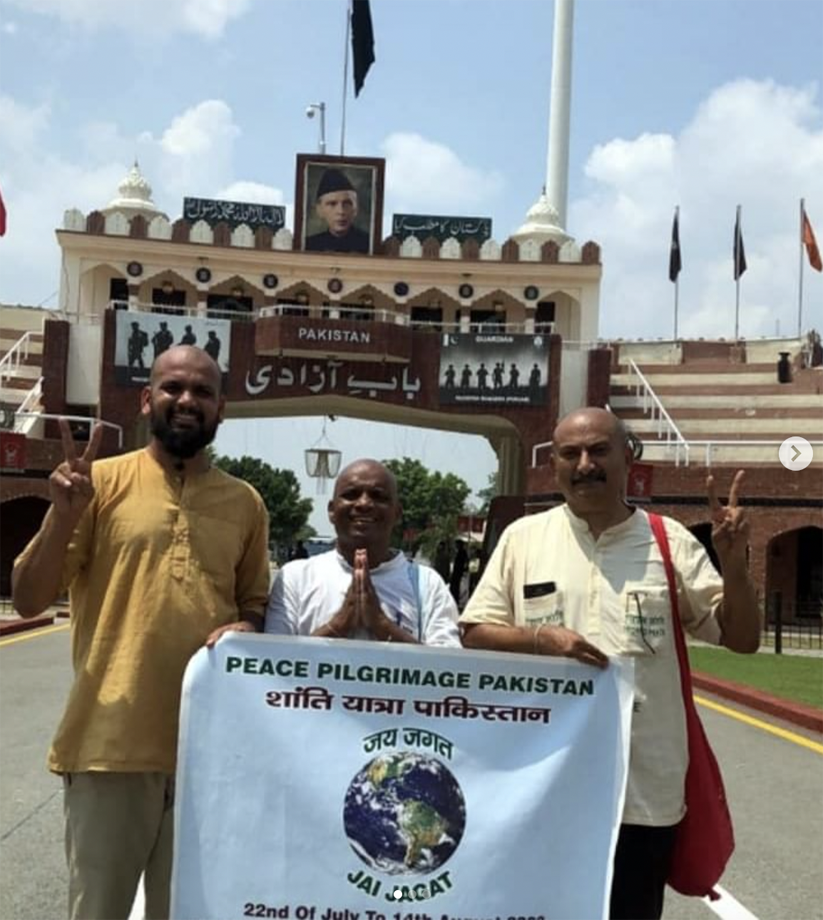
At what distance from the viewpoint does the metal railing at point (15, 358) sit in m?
38.6

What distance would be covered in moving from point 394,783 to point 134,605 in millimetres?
875

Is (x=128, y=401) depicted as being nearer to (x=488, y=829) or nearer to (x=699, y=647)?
(x=699, y=647)

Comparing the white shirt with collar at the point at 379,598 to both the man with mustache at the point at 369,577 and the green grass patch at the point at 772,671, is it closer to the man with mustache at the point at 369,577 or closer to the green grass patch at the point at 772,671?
the man with mustache at the point at 369,577

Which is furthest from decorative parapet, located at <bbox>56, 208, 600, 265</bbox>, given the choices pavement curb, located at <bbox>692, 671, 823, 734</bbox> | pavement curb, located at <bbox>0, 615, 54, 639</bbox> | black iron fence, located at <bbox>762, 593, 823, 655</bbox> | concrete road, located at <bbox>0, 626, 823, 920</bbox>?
concrete road, located at <bbox>0, 626, 823, 920</bbox>

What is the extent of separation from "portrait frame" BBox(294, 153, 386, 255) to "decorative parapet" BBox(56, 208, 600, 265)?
886 millimetres

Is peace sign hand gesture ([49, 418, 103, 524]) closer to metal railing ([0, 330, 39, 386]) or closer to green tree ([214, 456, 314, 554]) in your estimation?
metal railing ([0, 330, 39, 386])

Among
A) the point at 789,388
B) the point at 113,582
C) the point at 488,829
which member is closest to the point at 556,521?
the point at 488,829

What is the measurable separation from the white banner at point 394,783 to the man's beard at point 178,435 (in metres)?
0.56

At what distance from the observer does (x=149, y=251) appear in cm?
4528

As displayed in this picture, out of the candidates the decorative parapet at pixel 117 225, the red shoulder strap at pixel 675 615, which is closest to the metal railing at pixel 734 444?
the decorative parapet at pixel 117 225

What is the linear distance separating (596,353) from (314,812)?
3444 cm

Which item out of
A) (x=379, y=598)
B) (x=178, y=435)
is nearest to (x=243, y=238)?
(x=178, y=435)

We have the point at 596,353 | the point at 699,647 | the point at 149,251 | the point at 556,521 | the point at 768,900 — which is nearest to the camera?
the point at 556,521

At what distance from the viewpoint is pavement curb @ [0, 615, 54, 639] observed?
724 inches
